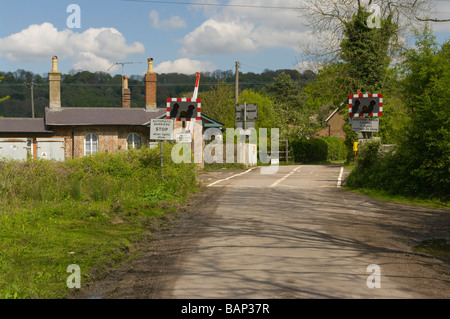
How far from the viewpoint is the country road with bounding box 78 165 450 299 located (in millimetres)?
6164

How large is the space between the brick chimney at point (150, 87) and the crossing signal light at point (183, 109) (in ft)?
73.5

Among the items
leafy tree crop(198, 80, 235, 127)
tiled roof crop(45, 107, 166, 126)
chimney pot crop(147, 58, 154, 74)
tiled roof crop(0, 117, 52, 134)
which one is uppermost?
chimney pot crop(147, 58, 154, 74)

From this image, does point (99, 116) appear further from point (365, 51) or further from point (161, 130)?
point (161, 130)

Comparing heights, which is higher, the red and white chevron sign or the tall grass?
the red and white chevron sign

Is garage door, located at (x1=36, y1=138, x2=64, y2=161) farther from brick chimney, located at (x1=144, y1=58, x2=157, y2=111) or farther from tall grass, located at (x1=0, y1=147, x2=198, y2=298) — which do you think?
tall grass, located at (x1=0, y1=147, x2=198, y2=298)

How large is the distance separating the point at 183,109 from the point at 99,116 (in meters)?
23.3

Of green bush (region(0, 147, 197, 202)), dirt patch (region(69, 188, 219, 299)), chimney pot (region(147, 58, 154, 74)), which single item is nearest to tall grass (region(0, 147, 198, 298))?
green bush (region(0, 147, 197, 202))

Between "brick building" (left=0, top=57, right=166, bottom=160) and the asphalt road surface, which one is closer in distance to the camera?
the asphalt road surface

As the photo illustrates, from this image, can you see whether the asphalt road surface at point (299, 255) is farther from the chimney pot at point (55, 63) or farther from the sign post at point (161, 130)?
the chimney pot at point (55, 63)

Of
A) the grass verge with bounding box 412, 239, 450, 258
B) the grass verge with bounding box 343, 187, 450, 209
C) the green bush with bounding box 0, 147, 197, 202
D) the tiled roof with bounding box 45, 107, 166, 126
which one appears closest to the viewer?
the grass verge with bounding box 412, 239, 450, 258

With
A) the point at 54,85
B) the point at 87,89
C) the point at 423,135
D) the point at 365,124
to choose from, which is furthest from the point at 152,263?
the point at 87,89

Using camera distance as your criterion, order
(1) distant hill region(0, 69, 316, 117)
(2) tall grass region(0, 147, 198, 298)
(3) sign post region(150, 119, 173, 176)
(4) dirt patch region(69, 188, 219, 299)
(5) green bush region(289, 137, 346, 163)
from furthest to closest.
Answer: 1. (1) distant hill region(0, 69, 316, 117)
2. (5) green bush region(289, 137, 346, 163)
3. (3) sign post region(150, 119, 173, 176)
4. (2) tall grass region(0, 147, 198, 298)
5. (4) dirt patch region(69, 188, 219, 299)

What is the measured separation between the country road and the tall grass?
68 centimetres

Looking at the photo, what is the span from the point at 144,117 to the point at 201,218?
2972 cm
